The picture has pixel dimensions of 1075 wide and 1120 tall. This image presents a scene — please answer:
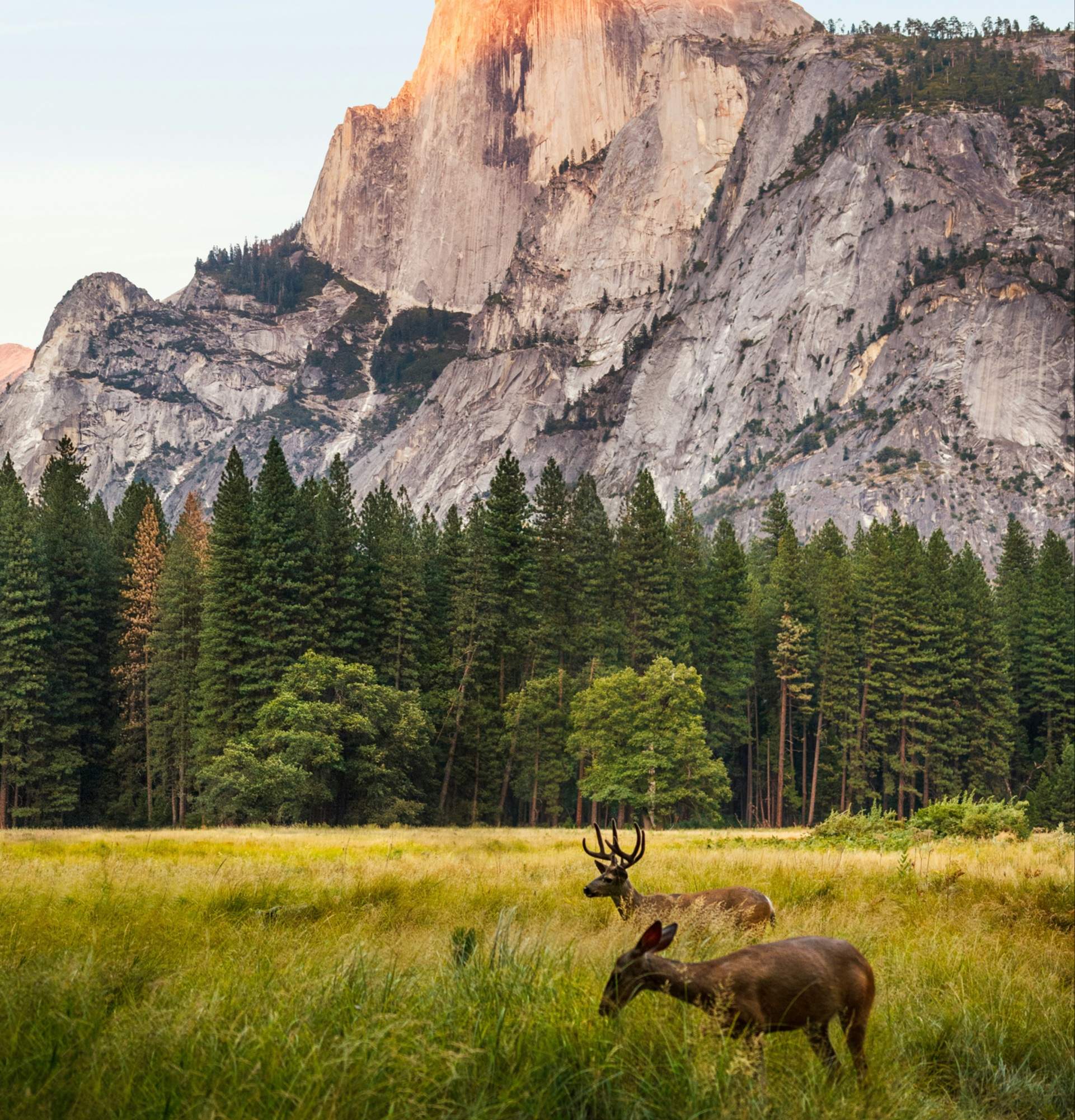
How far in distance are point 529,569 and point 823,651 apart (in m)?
21.5

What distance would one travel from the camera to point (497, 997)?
18.2 feet

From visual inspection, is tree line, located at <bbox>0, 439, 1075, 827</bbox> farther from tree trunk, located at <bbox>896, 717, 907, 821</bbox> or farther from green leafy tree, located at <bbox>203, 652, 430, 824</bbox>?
tree trunk, located at <bbox>896, 717, 907, 821</bbox>

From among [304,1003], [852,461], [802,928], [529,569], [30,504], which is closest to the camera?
[304,1003]

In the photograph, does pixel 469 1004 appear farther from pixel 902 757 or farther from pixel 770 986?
pixel 902 757

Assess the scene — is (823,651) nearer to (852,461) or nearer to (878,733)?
(878,733)

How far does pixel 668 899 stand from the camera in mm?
10195

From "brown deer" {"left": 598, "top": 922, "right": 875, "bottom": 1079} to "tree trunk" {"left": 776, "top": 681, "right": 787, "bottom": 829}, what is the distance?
173ft

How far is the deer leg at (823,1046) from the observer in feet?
19.0

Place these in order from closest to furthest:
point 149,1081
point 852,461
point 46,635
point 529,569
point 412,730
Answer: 1. point 149,1081
2. point 412,730
3. point 46,635
4. point 529,569
5. point 852,461

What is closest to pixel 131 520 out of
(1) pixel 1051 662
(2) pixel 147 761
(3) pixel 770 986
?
(2) pixel 147 761

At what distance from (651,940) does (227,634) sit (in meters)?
44.7

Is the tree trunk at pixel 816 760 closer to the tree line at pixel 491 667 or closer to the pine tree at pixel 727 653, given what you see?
the tree line at pixel 491 667

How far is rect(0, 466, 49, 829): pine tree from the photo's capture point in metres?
46.0

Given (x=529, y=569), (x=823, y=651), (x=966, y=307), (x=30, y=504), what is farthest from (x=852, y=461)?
(x=30, y=504)
